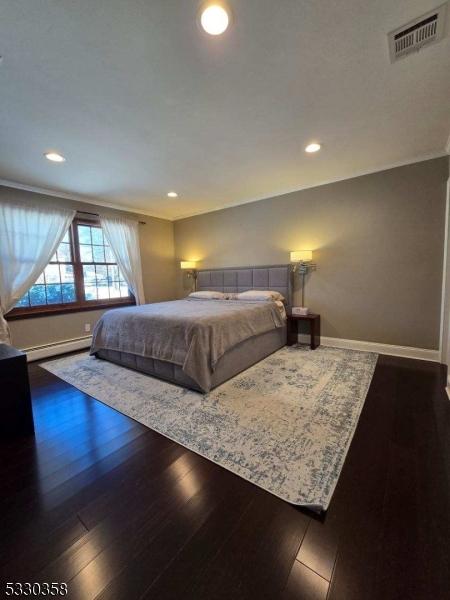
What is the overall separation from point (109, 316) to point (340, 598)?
10.7 ft

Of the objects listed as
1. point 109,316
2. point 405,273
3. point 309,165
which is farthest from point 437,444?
point 109,316

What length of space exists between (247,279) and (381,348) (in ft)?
7.72

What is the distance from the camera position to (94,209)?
4.32 m

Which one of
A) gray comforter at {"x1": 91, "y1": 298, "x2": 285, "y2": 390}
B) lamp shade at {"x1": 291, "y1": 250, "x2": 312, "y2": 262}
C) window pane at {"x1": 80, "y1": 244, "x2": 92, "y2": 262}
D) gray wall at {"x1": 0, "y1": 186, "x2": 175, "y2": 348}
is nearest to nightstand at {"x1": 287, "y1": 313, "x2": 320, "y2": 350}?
→ gray comforter at {"x1": 91, "y1": 298, "x2": 285, "y2": 390}

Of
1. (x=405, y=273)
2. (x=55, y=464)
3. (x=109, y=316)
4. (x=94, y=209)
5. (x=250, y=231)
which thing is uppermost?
(x=94, y=209)

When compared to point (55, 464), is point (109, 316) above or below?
above

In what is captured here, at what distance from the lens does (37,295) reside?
376 centimetres

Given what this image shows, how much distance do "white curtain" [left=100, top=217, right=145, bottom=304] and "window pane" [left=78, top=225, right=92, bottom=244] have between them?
0.85ft

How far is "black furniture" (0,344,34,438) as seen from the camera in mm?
1846

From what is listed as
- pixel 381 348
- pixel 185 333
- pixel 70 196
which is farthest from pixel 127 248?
pixel 381 348

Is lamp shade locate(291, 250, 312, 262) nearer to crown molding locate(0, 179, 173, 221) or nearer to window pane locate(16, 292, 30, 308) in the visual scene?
crown molding locate(0, 179, 173, 221)

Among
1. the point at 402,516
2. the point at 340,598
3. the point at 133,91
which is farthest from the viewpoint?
the point at 133,91

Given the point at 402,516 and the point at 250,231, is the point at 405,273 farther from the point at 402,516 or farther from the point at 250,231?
the point at 402,516

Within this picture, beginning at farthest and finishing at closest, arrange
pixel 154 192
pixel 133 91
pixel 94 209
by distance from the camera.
Answer: pixel 94 209 < pixel 154 192 < pixel 133 91
